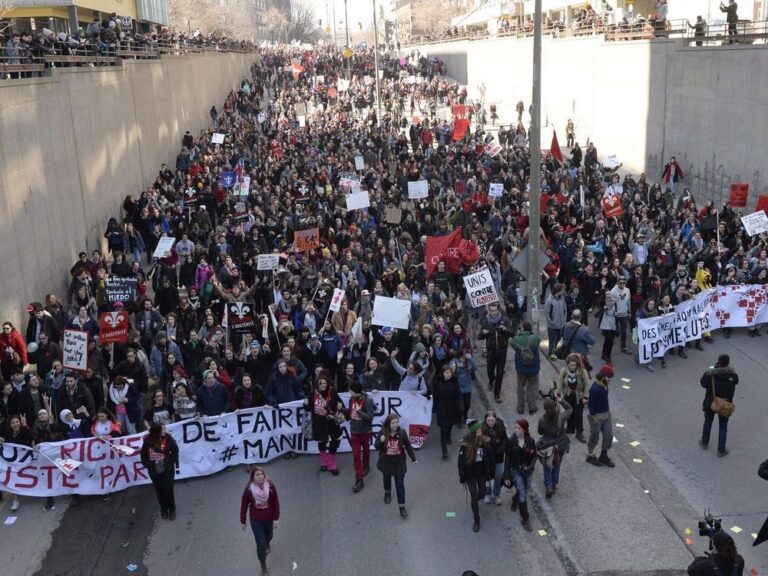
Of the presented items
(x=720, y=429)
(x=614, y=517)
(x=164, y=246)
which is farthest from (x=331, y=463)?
(x=164, y=246)

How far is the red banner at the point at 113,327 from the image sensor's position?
40.7ft

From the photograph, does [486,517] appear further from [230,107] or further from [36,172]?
[230,107]

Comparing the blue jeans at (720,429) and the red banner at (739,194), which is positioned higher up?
the red banner at (739,194)

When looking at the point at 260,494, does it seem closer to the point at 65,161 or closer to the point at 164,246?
the point at 164,246

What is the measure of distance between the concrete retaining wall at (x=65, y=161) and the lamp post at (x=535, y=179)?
8914 mm

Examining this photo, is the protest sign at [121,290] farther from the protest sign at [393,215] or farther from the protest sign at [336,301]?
the protest sign at [393,215]

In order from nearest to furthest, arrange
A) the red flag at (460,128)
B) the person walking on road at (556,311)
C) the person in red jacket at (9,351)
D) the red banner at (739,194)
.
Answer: the person in red jacket at (9,351), the person walking on road at (556,311), the red banner at (739,194), the red flag at (460,128)

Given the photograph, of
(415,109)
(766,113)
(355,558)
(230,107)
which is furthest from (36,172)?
(415,109)

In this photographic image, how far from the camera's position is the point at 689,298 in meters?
14.3

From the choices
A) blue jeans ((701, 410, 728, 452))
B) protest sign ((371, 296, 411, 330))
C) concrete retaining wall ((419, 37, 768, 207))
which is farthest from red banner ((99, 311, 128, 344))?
concrete retaining wall ((419, 37, 768, 207))

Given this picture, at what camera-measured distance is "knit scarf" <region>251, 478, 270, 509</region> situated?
324 inches

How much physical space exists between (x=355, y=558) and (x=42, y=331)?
6.93 meters

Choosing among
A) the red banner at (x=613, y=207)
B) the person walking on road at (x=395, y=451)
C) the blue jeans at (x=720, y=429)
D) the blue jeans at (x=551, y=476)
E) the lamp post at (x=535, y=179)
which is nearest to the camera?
the person walking on road at (x=395, y=451)

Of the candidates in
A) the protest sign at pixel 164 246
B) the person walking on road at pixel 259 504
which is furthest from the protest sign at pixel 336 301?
the person walking on road at pixel 259 504
